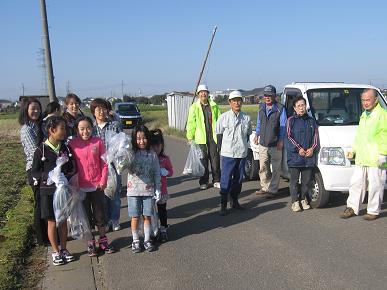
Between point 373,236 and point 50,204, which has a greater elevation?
point 50,204

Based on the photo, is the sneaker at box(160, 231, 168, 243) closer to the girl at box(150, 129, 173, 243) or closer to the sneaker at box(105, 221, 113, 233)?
the girl at box(150, 129, 173, 243)

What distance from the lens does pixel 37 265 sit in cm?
489

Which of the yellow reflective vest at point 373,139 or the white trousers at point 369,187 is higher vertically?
the yellow reflective vest at point 373,139

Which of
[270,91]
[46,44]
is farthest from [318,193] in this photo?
[46,44]

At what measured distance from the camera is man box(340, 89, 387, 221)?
5.79 m

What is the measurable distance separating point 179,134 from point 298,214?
14.4m

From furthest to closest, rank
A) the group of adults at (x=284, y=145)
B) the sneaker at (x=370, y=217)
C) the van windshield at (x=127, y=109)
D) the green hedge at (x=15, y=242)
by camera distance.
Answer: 1. the van windshield at (x=127, y=109)
2. the sneaker at (x=370, y=217)
3. the group of adults at (x=284, y=145)
4. the green hedge at (x=15, y=242)

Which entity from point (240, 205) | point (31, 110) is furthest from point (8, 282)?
point (240, 205)

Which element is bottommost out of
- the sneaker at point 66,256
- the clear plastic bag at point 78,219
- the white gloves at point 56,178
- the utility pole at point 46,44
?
the sneaker at point 66,256

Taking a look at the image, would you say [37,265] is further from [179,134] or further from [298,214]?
[179,134]

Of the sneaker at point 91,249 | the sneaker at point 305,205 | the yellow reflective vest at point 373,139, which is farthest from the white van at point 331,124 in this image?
the sneaker at point 91,249

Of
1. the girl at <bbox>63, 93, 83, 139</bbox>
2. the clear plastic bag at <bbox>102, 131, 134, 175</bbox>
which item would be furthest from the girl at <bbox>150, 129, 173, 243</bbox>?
the girl at <bbox>63, 93, 83, 139</bbox>

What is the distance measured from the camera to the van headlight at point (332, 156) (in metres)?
6.25

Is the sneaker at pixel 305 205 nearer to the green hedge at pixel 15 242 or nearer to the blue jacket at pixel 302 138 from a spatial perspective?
the blue jacket at pixel 302 138
